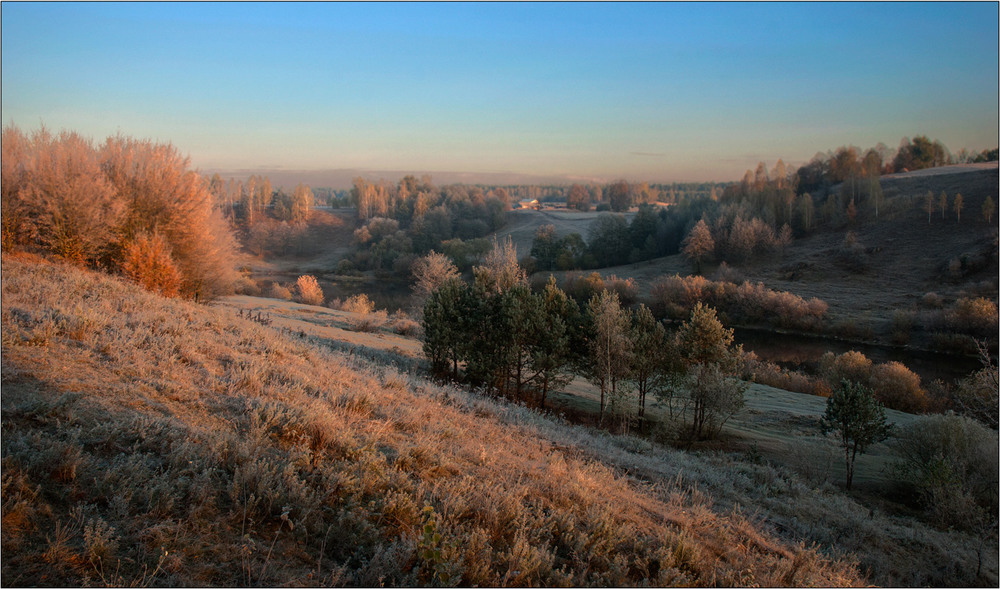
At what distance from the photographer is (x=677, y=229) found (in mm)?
71688

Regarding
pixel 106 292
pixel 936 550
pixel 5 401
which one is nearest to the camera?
pixel 5 401

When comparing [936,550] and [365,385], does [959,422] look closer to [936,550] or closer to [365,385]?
[936,550]

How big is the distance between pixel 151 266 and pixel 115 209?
2.50 meters

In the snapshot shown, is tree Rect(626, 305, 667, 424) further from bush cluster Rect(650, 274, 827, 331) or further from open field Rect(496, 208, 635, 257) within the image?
open field Rect(496, 208, 635, 257)

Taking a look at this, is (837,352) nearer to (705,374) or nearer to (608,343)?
(705,374)

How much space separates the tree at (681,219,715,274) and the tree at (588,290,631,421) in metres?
47.8

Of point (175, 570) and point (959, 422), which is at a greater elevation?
point (175, 570)

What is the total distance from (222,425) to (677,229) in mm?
73066

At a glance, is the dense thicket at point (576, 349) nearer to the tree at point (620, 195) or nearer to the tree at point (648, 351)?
the tree at point (648, 351)

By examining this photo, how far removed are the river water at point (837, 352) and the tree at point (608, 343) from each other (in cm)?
2242

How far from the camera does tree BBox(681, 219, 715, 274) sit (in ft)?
200

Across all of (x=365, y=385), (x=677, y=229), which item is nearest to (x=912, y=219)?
(x=677, y=229)

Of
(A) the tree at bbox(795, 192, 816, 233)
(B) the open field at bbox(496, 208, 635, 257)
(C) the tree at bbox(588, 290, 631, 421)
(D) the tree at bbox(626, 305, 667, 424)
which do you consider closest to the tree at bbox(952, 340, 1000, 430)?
(D) the tree at bbox(626, 305, 667, 424)

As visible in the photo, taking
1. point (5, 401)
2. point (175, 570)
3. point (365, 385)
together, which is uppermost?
point (5, 401)
